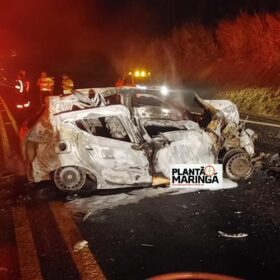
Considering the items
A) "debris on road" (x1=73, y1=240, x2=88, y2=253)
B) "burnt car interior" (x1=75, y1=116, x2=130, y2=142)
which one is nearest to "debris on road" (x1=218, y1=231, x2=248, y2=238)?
"debris on road" (x1=73, y1=240, x2=88, y2=253)

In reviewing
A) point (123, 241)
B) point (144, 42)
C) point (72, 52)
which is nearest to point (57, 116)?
point (123, 241)

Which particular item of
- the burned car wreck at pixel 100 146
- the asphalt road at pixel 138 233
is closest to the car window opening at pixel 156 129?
the burned car wreck at pixel 100 146

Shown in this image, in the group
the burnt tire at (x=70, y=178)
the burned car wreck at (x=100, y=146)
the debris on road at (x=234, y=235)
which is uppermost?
the burned car wreck at (x=100, y=146)

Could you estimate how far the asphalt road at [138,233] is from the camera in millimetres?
4086

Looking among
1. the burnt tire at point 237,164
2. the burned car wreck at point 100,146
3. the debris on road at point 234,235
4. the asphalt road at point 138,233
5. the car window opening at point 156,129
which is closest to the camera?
the asphalt road at point 138,233

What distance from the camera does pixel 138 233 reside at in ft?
16.1

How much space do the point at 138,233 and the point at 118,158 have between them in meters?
1.53

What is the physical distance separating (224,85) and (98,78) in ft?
56.6

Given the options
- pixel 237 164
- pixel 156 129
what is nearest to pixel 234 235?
pixel 237 164

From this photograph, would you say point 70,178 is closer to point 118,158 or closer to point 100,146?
point 100,146

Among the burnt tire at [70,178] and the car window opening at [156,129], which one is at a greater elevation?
the car window opening at [156,129]

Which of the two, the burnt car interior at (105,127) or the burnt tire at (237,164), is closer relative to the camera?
the burnt car interior at (105,127)

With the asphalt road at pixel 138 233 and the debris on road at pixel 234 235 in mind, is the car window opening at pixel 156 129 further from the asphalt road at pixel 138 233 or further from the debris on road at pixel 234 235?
the debris on road at pixel 234 235

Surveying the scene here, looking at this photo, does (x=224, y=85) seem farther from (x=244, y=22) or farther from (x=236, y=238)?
(x=236, y=238)
